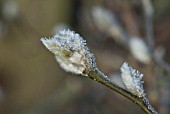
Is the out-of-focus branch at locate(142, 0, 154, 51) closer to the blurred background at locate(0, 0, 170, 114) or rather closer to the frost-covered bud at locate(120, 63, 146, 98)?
the blurred background at locate(0, 0, 170, 114)

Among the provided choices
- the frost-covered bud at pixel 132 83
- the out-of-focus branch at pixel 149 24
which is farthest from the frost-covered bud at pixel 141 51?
the frost-covered bud at pixel 132 83

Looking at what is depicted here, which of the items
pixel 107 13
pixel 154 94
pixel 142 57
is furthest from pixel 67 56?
pixel 107 13

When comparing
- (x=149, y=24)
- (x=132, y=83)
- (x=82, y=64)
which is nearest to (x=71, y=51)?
(x=82, y=64)

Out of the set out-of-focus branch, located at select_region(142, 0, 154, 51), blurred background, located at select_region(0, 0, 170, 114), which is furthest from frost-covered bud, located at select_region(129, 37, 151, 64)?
blurred background, located at select_region(0, 0, 170, 114)

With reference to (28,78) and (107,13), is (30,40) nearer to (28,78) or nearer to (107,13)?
(28,78)

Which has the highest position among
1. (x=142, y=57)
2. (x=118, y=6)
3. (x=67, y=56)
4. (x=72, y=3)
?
(x=72, y=3)

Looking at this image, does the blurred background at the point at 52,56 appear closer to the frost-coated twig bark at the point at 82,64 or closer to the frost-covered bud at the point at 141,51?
the frost-covered bud at the point at 141,51

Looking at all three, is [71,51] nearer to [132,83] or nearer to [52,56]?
[132,83]
